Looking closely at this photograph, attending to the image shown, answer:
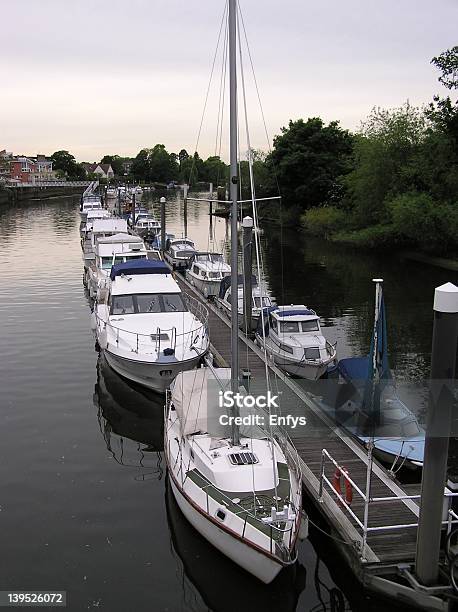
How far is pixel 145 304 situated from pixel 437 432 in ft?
46.4

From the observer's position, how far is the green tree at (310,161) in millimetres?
69625

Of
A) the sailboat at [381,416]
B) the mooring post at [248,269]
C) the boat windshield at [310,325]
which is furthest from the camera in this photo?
the mooring post at [248,269]

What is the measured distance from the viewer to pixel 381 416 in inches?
605

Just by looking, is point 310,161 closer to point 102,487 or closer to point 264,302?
point 264,302

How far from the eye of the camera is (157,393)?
768 inches

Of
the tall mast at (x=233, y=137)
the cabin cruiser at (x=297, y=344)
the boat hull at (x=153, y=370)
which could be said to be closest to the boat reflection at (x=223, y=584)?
the tall mast at (x=233, y=137)

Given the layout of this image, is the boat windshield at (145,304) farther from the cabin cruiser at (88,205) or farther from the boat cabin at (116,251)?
the cabin cruiser at (88,205)

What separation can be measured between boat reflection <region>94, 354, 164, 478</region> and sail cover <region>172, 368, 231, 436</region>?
227 centimetres

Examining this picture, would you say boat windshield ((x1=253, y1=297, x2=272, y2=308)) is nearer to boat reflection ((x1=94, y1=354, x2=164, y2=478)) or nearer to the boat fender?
boat reflection ((x1=94, y1=354, x2=164, y2=478))

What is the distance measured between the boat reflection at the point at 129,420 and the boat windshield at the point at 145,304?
219 cm

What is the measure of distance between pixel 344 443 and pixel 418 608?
4.96m

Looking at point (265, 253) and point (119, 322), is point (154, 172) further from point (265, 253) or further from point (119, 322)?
point (119, 322)

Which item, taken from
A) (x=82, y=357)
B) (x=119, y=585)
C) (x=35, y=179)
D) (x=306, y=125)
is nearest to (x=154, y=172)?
(x=35, y=179)

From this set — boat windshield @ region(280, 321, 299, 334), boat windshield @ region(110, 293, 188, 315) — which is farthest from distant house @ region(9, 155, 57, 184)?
boat windshield @ region(280, 321, 299, 334)
